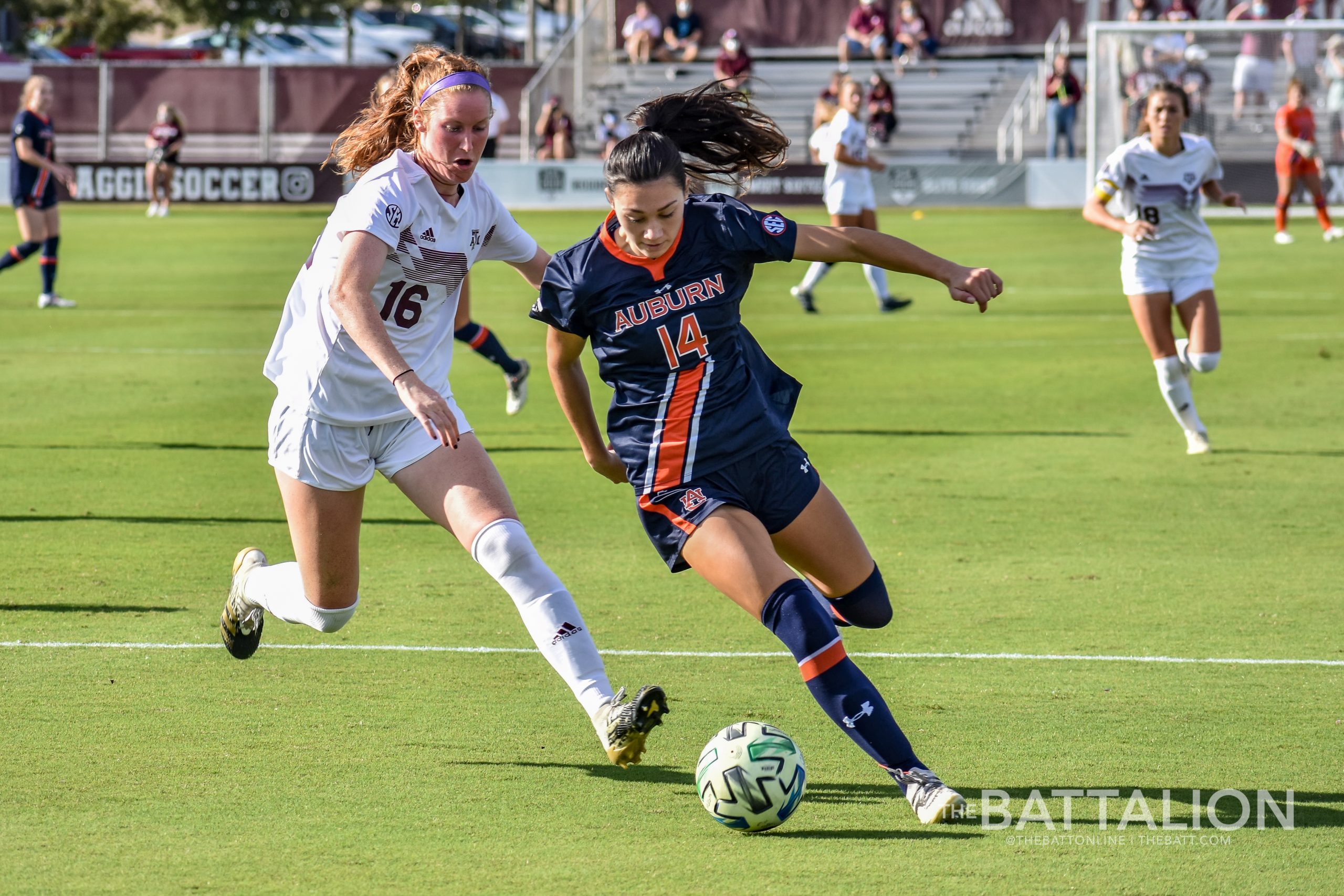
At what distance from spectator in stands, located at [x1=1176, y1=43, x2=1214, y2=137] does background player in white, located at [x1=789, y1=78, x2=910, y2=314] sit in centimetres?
1039

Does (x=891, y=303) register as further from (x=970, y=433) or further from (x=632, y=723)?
(x=632, y=723)

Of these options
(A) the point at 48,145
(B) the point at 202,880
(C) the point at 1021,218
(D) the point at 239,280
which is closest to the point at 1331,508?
(B) the point at 202,880

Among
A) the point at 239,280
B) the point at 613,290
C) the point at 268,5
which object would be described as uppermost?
the point at 268,5

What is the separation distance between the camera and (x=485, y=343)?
11664 mm

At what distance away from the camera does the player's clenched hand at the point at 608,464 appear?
17.9 ft

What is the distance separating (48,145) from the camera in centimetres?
1850

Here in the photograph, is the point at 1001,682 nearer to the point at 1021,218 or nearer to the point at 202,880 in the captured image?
the point at 202,880

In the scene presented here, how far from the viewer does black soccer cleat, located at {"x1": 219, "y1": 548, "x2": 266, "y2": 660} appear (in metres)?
6.03

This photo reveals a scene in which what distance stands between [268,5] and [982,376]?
4346 cm

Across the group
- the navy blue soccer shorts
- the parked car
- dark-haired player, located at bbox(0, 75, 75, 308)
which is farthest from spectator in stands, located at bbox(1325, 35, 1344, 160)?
the parked car

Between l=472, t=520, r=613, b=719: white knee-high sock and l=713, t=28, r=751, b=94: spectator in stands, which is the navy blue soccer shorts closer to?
l=472, t=520, r=613, b=719: white knee-high sock

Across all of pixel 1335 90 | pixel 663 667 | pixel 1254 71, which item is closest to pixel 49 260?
pixel 663 667

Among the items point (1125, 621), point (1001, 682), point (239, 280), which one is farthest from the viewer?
point (239, 280)

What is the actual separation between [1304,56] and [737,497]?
2566 centimetres
